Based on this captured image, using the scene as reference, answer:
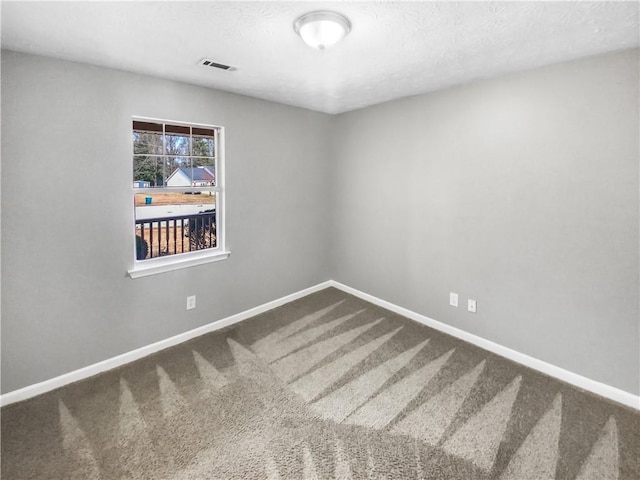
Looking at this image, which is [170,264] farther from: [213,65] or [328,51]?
[328,51]

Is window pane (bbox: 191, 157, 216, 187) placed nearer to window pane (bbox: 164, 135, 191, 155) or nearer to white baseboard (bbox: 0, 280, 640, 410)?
window pane (bbox: 164, 135, 191, 155)

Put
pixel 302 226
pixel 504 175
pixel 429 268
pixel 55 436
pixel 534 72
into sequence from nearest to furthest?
pixel 55 436
pixel 534 72
pixel 504 175
pixel 429 268
pixel 302 226

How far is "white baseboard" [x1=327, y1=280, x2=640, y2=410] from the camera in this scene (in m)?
2.14

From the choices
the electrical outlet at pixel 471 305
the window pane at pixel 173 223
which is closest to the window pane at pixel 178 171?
the window pane at pixel 173 223

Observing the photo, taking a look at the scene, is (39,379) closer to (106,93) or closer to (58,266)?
(58,266)

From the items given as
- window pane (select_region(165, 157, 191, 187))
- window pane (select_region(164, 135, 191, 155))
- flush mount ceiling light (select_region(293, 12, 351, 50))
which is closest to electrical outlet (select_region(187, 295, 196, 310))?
window pane (select_region(165, 157, 191, 187))

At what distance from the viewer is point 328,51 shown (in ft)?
6.70

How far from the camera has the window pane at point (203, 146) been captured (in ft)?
9.59

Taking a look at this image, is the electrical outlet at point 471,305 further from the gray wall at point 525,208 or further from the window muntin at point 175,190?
the window muntin at point 175,190

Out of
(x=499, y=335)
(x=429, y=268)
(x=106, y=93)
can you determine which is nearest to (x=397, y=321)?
(x=429, y=268)

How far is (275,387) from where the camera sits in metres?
2.31

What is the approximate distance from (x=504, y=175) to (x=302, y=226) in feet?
7.25

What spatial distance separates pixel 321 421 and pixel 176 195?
2292 mm

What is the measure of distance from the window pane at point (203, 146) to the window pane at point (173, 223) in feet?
1.22
